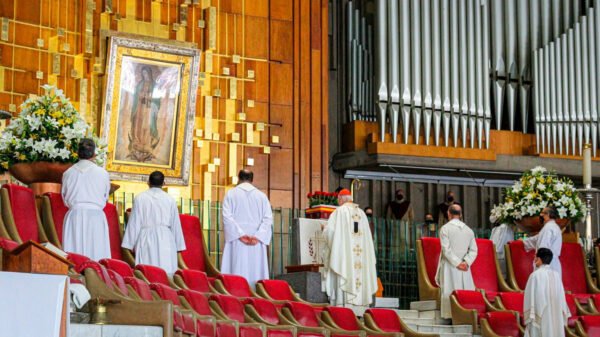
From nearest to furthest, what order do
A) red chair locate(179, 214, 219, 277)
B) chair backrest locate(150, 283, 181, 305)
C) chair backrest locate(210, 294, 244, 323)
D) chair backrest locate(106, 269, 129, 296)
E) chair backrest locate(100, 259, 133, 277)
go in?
1. chair backrest locate(106, 269, 129, 296)
2. chair backrest locate(150, 283, 181, 305)
3. chair backrest locate(100, 259, 133, 277)
4. chair backrest locate(210, 294, 244, 323)
5. red chair locate(179, 214, 219, 277)

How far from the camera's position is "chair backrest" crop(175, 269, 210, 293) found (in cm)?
1032

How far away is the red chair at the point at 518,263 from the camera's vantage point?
13.8 m

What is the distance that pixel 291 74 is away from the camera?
16.0 meters

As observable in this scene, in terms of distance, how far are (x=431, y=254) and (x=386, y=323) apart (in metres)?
2.70

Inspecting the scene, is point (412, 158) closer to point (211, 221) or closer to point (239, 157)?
point (239, 157)

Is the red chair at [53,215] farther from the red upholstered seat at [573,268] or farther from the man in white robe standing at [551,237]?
the red upholstered seat at [573,268]

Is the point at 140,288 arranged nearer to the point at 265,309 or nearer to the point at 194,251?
the point at 265,309

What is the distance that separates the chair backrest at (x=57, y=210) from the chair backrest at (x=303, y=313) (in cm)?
211

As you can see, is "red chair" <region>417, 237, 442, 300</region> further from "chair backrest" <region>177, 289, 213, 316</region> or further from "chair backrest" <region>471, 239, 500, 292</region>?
"chair backrest" <region>177, 289, 213, 316</region>

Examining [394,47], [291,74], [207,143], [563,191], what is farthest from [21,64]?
[563,191]

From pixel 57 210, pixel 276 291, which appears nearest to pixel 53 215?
pixel 57 210

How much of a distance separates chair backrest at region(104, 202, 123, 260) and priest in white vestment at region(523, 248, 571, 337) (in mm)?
3852

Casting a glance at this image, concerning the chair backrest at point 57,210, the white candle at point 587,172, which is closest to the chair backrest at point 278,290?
the chair backrest at point 57,210

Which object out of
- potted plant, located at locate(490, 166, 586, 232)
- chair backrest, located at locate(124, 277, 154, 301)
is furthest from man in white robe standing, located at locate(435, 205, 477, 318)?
chair backrest, located at locate(124, 277, 154, 301)
